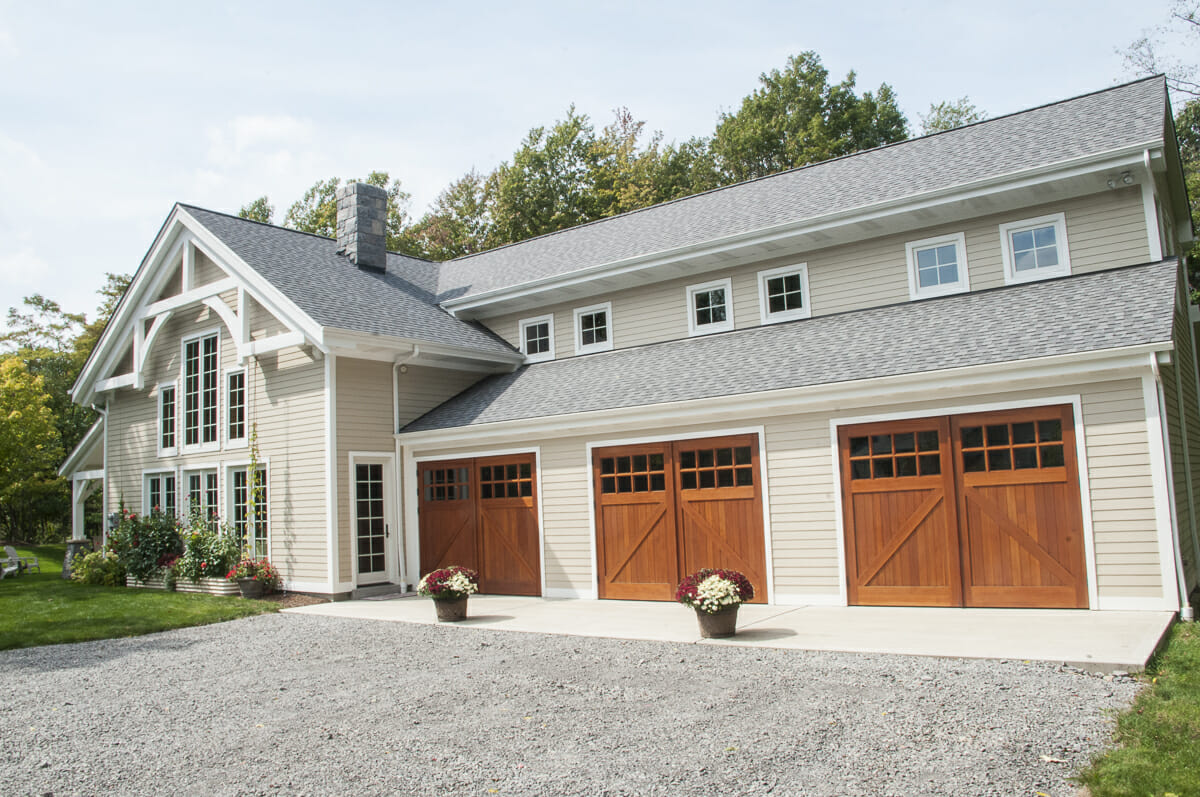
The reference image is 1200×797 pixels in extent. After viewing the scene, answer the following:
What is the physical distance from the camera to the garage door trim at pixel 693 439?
10539 mm

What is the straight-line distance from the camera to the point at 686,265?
13.6 meters

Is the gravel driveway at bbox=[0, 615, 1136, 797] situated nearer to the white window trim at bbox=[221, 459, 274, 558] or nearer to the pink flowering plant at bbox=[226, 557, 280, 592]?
the pink flowering plant at bbox=[226, 557, 280, 592]

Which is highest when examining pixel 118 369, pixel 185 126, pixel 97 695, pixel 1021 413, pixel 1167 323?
pixel 185 126

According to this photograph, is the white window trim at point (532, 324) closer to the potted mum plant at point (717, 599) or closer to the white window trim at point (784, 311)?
the white window trim at point (784, 311)

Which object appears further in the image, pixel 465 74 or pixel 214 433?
pixel 214 433

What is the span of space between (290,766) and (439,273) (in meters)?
15.4

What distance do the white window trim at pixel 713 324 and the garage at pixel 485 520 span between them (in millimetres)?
3502

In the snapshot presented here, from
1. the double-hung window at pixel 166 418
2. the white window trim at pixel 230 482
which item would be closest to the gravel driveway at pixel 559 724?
the white window trim at pixel 230 482

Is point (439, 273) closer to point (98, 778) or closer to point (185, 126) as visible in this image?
point (185, 126)

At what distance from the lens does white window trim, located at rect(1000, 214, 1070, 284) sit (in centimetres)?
1098

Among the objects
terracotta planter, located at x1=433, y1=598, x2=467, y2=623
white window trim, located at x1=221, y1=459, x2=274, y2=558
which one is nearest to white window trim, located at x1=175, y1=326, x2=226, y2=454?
white window trim, located at x1=221, y1=459, x2=274, y2=558

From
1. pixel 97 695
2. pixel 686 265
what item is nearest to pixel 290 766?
pixel 97 695

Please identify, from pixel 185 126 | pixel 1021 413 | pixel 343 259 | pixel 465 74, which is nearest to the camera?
pixel 1021 413

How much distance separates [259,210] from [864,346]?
34049mm
